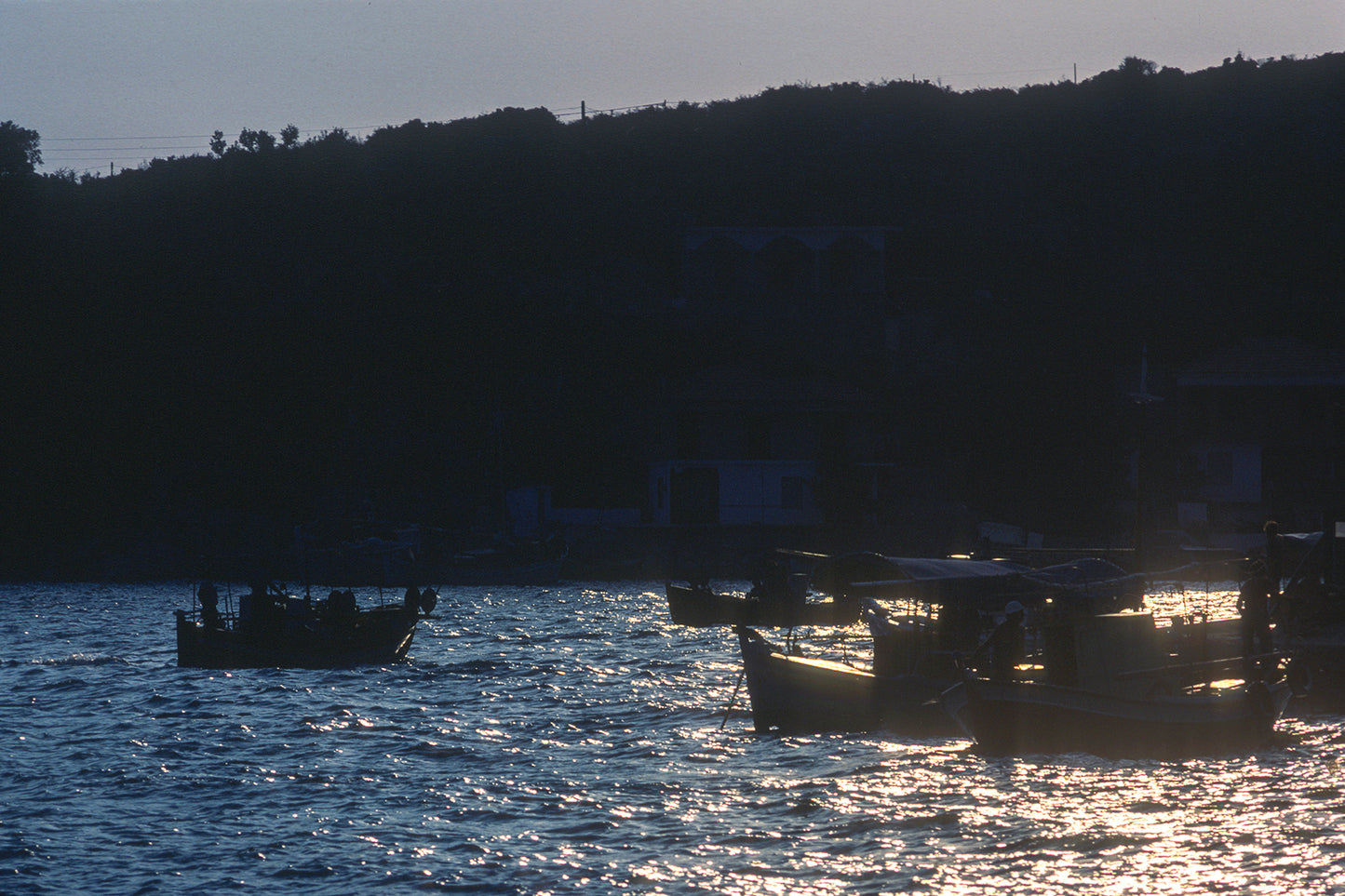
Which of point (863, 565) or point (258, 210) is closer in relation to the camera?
point (863, 565)

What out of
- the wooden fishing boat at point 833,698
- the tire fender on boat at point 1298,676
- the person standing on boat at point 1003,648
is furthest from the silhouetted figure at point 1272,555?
the wooden fishing boat at point 833,698

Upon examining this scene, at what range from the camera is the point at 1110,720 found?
22.6 m

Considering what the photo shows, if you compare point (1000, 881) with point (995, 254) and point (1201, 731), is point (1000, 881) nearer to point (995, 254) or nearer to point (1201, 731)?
point (1201, 731)

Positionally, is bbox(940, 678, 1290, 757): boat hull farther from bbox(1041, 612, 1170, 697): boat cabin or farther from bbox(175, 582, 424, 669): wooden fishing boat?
bbox(175, 582, 424, 669): wooden fishing boat

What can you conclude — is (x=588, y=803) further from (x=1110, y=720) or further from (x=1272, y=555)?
(x=1272, y=555)

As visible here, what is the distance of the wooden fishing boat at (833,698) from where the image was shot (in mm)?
25344

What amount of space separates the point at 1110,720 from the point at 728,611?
27000 millimetres

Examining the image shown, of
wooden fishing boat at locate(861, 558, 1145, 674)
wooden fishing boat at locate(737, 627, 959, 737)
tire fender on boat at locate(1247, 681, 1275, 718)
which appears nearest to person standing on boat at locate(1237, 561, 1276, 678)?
tire fender on boat at locate(1247, 681, 1275, 718)

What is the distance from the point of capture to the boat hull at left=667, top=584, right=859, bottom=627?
4781 cm

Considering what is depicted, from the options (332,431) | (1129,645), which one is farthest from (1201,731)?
(332,431)

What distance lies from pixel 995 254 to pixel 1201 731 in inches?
3173

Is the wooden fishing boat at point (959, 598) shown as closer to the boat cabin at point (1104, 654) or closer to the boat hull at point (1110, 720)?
the boat cabin at point (1104, 654)

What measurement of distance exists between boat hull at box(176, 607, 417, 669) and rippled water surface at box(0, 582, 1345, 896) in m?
2.87

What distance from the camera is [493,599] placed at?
60.5m
